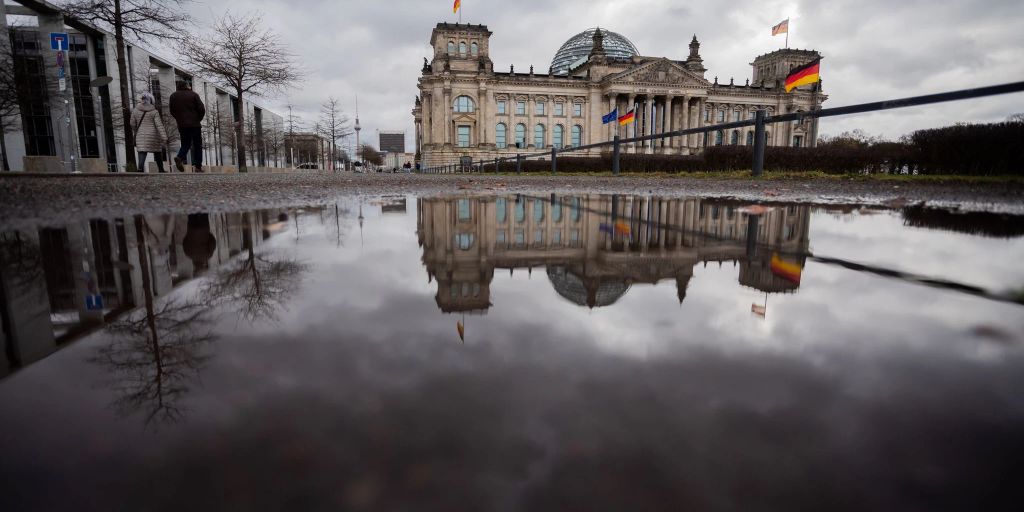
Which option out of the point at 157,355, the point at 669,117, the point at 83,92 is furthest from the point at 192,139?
the point at 669,117

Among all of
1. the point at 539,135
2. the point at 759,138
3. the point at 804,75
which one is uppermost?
the point at 539,135

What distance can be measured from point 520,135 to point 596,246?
6207 cm

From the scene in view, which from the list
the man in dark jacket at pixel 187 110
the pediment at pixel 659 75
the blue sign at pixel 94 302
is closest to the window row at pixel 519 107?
the pediment at pixel 659 75

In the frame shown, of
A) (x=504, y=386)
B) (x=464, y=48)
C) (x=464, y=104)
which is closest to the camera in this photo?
(x=504, y=386)

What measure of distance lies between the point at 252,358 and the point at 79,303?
27.9 inches

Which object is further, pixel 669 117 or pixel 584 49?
pixel 584 49

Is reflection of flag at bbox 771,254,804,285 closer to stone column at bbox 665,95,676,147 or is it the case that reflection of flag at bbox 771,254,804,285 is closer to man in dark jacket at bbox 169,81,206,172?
man in dark jacket at bbox 169,81,206,172

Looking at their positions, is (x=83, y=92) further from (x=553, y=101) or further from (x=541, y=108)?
(x=553, y=101)

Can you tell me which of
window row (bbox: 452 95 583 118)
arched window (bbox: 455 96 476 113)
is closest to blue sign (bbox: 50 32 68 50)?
window row (bbox: 452 95 583 118)

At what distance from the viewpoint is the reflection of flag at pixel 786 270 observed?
1695mm

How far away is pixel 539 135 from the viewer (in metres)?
63.4

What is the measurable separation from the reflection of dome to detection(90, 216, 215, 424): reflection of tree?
86cm

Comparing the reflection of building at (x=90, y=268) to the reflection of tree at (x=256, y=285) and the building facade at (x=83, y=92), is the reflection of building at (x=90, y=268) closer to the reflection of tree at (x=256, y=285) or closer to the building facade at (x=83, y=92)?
the reflection of tree at (x=256, y=285)

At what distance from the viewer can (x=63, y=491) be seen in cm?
A: 55
